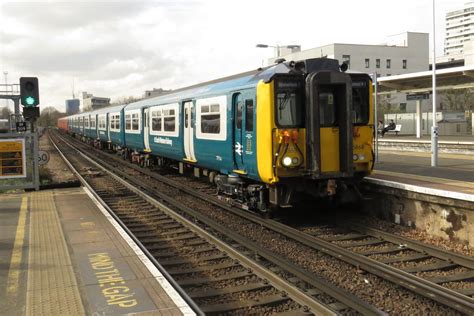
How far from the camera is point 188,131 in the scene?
14.2 meters

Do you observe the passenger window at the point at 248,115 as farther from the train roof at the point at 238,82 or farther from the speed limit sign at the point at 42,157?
the speed limit sign at the point at 42,157

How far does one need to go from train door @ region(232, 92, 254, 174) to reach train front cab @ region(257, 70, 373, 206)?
560mm

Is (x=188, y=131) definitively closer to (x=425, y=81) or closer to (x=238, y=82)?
(x=238, y=82)

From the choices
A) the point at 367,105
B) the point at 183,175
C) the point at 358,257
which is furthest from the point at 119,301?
the point at 183,175

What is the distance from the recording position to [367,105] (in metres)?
10.0

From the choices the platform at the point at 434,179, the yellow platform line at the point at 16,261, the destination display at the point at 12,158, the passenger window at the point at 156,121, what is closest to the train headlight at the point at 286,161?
the platform at the point at 434,179

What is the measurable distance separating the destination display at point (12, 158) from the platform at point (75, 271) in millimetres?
3827

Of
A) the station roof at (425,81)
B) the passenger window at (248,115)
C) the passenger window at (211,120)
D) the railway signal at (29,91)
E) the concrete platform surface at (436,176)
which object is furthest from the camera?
the station roof at (425,81)

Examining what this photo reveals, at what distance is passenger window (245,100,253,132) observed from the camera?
32.0 ft

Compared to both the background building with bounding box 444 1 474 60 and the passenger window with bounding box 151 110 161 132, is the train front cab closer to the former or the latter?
the passenger window with bounding box 151 110 161 132

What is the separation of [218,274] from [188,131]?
776 cm

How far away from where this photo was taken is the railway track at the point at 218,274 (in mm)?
5582

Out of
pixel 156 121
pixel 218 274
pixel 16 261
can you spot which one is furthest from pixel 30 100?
pixel 218 274

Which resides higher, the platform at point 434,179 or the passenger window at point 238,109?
the passenger window at point 238,109
